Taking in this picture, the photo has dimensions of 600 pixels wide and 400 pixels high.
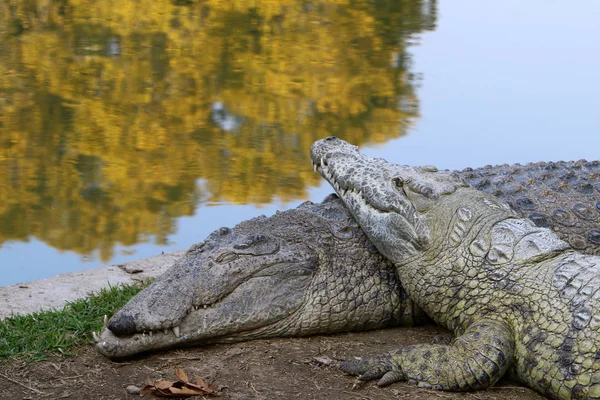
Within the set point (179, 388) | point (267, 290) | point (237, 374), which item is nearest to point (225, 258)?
point (267, 290)

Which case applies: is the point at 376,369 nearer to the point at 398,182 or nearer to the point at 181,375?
the point at 181,375

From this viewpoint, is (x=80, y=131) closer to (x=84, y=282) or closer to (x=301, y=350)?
(x=84, y=282)

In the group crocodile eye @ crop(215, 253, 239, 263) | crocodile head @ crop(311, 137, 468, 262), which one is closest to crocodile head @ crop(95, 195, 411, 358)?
crocodile eye @ crop(215, 253, 239, 263)

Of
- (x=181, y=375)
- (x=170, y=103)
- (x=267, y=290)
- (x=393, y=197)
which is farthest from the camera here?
(x=170, y=103)

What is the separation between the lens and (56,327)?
475 cm

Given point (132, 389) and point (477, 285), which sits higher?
point (477, 285)

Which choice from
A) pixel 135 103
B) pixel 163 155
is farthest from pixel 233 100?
pixel 163 155

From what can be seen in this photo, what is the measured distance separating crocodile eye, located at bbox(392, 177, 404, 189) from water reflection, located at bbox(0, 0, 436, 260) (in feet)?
9.84

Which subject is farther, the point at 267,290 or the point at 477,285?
the point at 267,290

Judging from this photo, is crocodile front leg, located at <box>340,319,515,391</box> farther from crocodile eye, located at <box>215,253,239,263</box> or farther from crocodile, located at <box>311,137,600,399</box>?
crocodile eye, located at <box>215,253,239,263</box>

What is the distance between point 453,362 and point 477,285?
18.8 inches

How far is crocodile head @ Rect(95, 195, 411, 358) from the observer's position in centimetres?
432

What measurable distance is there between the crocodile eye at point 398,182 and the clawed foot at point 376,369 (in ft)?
3.32

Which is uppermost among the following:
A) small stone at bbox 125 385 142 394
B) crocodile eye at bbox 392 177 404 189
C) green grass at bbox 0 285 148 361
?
crocodile eye at bbox 392 177 404 189
